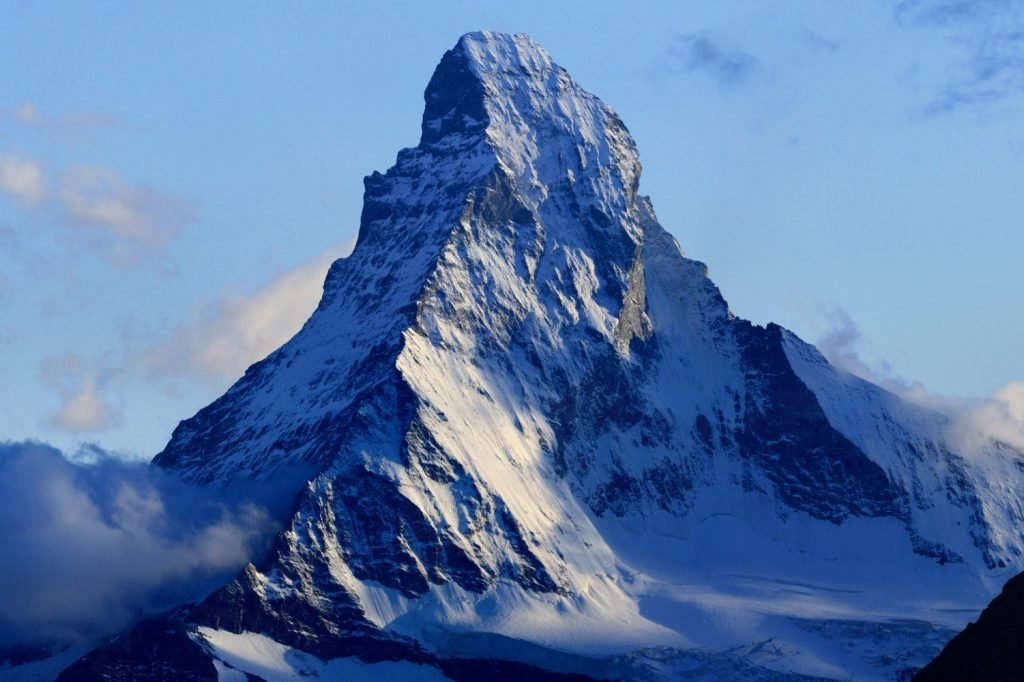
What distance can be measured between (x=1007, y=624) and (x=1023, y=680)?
2246 millimetres

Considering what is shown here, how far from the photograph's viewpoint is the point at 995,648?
3034 inches

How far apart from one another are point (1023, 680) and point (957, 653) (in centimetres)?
341

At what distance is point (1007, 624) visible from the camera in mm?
77188

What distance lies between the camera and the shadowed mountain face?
76.4 metres

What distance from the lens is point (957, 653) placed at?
78625 millimetres

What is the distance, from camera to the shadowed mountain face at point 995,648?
76438 millimetres

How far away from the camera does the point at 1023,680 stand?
248ft

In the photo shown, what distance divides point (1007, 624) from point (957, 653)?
7.49 ft
